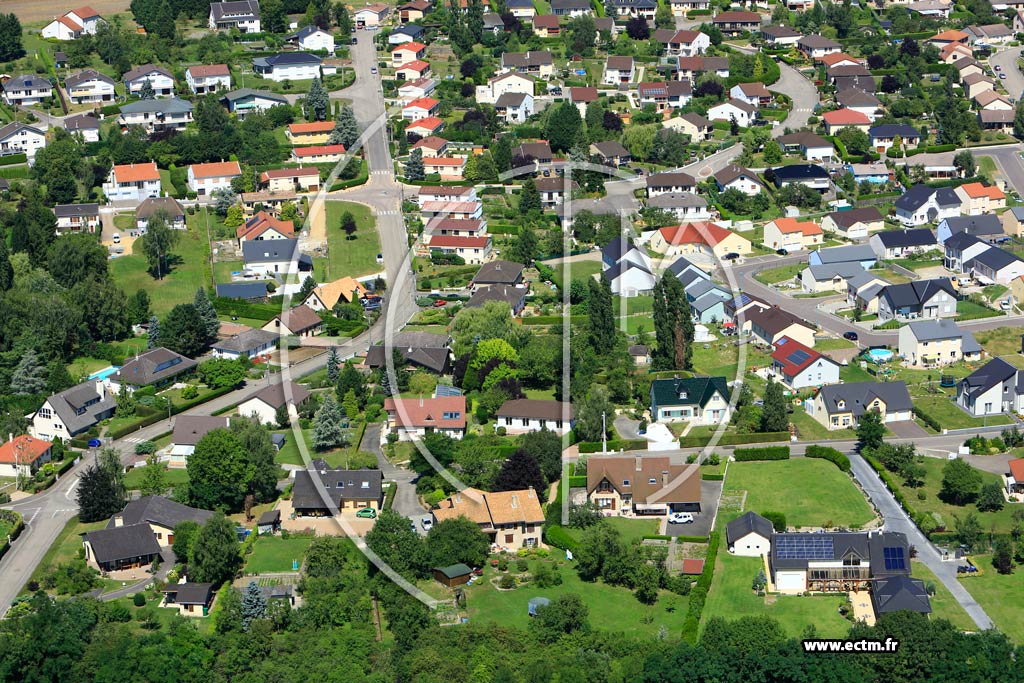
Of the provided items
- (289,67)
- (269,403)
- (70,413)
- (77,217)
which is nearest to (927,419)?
(269,403)

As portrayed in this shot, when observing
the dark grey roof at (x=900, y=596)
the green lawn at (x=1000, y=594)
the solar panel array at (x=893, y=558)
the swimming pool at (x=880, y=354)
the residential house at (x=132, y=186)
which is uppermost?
the dark grey roof at (x=900, y=596)

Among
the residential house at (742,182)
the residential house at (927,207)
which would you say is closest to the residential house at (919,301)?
the residential house at (927,207)

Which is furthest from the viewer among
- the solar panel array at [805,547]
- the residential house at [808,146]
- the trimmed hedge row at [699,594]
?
the residential house at [808,146]

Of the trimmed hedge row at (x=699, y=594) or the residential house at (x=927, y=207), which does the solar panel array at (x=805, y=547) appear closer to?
the trimmed hedge row at (x=699, y=594)

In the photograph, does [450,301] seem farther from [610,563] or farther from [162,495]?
[610,563]

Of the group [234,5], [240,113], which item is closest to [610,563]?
[240,113]

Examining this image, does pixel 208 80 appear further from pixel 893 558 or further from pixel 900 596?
pixel 900 596
